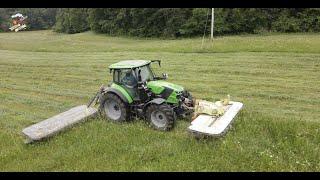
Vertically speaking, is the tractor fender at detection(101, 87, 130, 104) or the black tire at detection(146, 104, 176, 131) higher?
the tractor fender at detection(101, 87, 130, 104)

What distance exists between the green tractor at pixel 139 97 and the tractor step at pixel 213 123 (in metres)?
0.69

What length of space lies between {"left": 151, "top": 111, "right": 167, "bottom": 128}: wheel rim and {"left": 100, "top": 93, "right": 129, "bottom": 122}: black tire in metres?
0.78

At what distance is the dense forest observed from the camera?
96.4ft

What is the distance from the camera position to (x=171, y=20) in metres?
33.4

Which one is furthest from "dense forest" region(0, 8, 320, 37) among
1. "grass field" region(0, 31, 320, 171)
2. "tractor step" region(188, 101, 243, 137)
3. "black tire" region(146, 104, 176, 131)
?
"tractor step" region(188, 101, 243, 137)

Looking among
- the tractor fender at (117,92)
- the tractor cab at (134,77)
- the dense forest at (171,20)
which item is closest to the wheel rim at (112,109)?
the tractor fender at (117,92)

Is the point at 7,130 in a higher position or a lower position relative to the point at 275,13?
lower

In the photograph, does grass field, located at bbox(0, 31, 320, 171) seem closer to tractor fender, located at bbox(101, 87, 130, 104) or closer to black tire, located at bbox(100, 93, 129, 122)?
black tire, located at bbox(100, 93, 129, 122)

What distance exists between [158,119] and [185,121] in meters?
0.74

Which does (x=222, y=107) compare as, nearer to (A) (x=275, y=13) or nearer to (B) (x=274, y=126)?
(B) (x=274, y=126)

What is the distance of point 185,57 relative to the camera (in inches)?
741

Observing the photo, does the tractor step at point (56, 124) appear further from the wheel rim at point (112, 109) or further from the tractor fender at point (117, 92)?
the tractor fender at point (117, 92)

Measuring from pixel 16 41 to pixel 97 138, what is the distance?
24817mm
